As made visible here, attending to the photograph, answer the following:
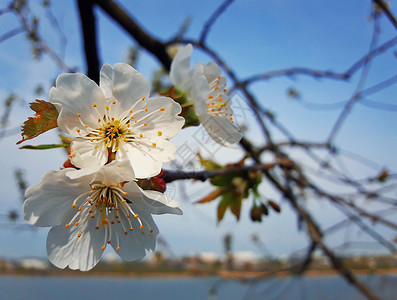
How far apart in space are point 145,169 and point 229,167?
1.16 feet

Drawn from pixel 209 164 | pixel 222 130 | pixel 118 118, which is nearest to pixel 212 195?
pixel 209 164

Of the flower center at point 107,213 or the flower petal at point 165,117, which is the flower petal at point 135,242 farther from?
the flower petal at point 165,117

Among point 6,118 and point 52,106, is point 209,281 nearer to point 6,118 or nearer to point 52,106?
point 6,118

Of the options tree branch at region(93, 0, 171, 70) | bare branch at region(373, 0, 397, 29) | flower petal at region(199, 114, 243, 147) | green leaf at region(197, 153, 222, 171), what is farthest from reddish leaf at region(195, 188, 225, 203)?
tree branch at region(93, 0, 171, 70)

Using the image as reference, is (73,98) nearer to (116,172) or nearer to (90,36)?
(116,172)

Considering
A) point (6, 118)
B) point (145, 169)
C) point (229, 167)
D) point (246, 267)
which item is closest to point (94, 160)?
point (145, 169)

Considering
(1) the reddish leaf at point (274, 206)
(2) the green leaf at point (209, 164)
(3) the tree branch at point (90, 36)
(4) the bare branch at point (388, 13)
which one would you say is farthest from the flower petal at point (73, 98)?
(3) the tree branch at point (90, 36)

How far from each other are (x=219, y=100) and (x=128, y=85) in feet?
0.70

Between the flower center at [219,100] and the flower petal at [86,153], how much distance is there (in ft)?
0.78

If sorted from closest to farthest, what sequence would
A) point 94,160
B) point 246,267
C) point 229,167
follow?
point 94,160 → point 229,167 → point 246,267

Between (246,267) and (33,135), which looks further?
(246,267)

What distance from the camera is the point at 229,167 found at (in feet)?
2.46

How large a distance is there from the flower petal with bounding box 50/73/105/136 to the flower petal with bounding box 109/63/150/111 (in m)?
0.03

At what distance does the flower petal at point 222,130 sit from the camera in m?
0.54
